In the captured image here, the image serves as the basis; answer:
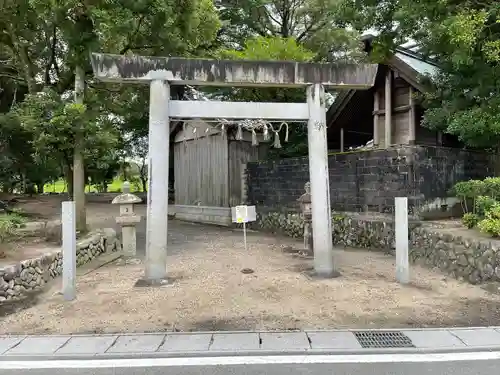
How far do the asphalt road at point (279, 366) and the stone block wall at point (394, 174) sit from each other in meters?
6.47

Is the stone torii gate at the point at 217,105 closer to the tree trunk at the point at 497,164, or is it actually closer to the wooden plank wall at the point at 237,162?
the tree trunk at the point at 497,164

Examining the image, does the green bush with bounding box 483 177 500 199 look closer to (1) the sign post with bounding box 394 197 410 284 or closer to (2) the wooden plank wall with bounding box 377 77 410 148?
(1) the sign post with bounding box 394 197 410 284

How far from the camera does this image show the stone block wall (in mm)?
10180

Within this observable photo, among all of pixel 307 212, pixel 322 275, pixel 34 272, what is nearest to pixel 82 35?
pixel 34 272

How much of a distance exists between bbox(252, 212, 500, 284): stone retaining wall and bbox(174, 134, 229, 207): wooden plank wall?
369 cm

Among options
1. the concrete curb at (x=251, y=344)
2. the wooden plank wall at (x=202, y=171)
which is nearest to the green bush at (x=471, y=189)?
the concrete curb at (x=251, y=344)

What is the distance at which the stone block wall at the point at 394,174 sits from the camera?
1018 cm

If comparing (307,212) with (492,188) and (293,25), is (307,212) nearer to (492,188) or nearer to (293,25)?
(492,188)

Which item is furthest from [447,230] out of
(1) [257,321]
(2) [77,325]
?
(2) [77,325]

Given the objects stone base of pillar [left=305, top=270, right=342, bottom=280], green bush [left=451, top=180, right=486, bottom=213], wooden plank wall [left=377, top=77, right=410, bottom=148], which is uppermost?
wooden plank wall [left=377, top=77, right=410, bottom=148]

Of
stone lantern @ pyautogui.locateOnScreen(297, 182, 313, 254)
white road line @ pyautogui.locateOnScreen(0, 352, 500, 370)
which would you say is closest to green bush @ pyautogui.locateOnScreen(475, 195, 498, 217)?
Result: stone lantern @ pyautogui.locateOnScreen(297, 182, 313, 254)

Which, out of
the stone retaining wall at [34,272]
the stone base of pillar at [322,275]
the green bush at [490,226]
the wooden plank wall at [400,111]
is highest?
the wooden plank wall at [400,111]

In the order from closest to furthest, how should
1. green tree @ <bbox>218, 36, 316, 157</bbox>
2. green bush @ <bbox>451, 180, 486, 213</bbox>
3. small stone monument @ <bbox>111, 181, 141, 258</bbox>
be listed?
green bush @ <bbox>451, 180, 486, 213</bbox> → small stone monument @ <bbox>111, 181, 141, 258</bbox> → green tree @ <bbox>218, 36, 316, 157</bbox>

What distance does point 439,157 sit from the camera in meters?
10.5
